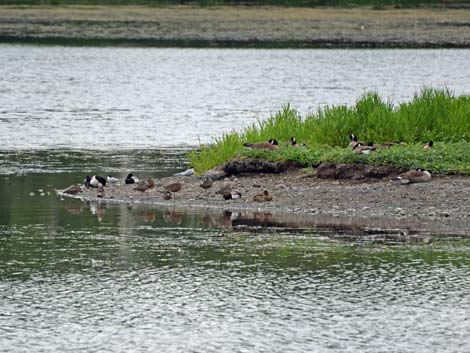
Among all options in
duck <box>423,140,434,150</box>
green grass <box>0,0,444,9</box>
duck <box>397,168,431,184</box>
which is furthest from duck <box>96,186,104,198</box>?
green grass <box>0,0,444,9</box>

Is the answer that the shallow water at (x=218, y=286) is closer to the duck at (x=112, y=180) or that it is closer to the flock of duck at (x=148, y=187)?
Result: the flock of duck at (x=148, y=187)

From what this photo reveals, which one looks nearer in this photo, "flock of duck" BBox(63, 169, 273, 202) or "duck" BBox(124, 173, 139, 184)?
"flock of duck" BBox(63, 169, 273, 202)

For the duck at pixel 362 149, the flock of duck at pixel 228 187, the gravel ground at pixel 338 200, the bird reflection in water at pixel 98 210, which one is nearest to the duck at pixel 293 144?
the flock of duck at pixel 228 187

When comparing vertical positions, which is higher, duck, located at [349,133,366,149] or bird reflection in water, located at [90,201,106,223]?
duck, located at [349,133,366,149]

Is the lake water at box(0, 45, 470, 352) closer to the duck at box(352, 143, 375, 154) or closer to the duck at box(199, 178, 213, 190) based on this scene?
the duck at box(199, 178, 213, 190)

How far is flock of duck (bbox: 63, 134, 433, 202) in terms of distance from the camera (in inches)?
657

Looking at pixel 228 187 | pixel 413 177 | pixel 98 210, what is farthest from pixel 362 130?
pixel 98 210

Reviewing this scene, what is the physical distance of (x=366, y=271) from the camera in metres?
12.0

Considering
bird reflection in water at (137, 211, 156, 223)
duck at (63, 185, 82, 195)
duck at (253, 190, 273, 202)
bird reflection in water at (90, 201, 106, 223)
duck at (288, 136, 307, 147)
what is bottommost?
duck at (63, 185, 82, 195)

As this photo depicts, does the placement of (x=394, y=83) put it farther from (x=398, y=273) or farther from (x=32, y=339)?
(x=32, y=339)

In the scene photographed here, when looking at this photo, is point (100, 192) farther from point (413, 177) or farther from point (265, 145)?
point (413, 177)

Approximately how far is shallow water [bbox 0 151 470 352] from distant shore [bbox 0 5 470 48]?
171 feet

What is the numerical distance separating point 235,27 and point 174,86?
27504mm

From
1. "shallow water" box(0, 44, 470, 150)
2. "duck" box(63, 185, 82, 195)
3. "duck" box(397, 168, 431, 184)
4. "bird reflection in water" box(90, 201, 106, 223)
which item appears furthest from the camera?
"shallow water" box(0, 44, 470, 150)
